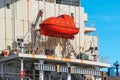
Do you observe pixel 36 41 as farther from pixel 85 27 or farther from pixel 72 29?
pixel 85 27

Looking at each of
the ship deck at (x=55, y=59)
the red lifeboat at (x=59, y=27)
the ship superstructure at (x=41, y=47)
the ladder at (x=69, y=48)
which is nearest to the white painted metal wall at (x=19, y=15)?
the ship superstructure at (x=41, y=47)

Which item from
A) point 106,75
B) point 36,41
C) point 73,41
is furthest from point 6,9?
point 106,75

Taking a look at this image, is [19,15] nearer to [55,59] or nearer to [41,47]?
[41,47]

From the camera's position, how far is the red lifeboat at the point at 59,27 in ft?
181

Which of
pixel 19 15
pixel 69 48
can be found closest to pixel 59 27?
pixel 69 48

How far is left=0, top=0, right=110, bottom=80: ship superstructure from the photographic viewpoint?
54031mm

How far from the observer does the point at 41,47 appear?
187 ft

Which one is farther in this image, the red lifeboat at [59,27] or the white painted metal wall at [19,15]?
the white painted metal wall at [19,15]

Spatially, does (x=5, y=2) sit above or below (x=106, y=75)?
above

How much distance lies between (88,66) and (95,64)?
3.79 feet

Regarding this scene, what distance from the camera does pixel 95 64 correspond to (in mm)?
58156

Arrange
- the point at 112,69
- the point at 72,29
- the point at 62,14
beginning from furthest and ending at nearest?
the point at 112,69
the point at 62,14
the point at 72,29

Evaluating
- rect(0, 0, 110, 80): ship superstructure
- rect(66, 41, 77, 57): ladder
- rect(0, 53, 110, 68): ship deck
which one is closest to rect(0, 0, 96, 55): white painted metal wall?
rect(0, 0, 110, 80): ship superstructure

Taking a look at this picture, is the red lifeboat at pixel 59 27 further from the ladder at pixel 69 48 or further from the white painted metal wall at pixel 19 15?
the white painted metal wall at pixel 19 15
